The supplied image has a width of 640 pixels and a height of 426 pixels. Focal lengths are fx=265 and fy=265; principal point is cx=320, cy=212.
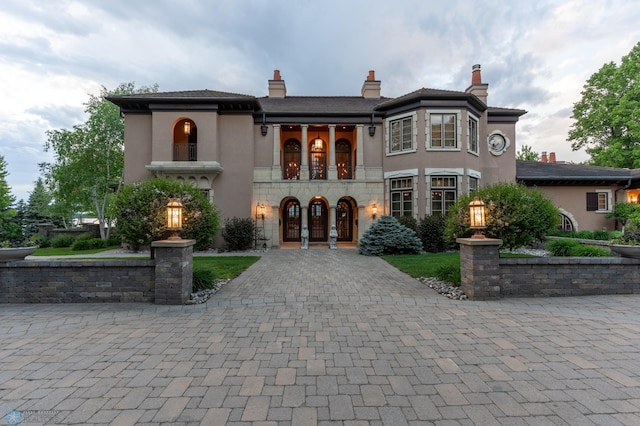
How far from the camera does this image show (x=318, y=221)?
658 inches

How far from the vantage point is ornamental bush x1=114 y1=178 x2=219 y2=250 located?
614 centimetres

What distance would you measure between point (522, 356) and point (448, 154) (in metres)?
12.1

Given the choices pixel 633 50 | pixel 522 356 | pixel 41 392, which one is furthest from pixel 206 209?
pixel 633 50

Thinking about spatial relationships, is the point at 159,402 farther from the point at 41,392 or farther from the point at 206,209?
the point at 206,209

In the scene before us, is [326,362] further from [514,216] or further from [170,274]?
[514,216]

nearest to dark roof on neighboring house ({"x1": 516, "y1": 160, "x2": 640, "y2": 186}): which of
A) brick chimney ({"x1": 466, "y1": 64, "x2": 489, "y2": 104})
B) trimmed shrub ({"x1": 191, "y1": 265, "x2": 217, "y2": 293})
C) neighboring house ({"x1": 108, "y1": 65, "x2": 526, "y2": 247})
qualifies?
neighboring house ({"x1": 108, "y1": 65, "x2": 526, "y2": 247})

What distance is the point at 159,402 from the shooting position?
7.88 ft

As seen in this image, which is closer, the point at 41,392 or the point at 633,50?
the point at 41,392

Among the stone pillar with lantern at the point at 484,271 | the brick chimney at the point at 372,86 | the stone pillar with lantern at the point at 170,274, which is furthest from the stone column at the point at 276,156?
the stone pillar with lantern at the point at 484,271

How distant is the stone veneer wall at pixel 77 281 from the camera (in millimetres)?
5191

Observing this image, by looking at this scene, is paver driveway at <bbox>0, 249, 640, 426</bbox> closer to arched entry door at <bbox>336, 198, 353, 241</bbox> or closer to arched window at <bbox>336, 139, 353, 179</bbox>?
arched entry door at <bbox>336, 198, 353, 241</bbox>

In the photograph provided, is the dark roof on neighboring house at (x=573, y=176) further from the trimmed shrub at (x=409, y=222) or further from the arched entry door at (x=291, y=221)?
the arched entry door at (x=291, y=221)

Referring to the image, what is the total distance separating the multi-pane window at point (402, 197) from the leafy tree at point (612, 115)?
16.8 meters

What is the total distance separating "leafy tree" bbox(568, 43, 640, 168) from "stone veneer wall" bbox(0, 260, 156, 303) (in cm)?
2804
